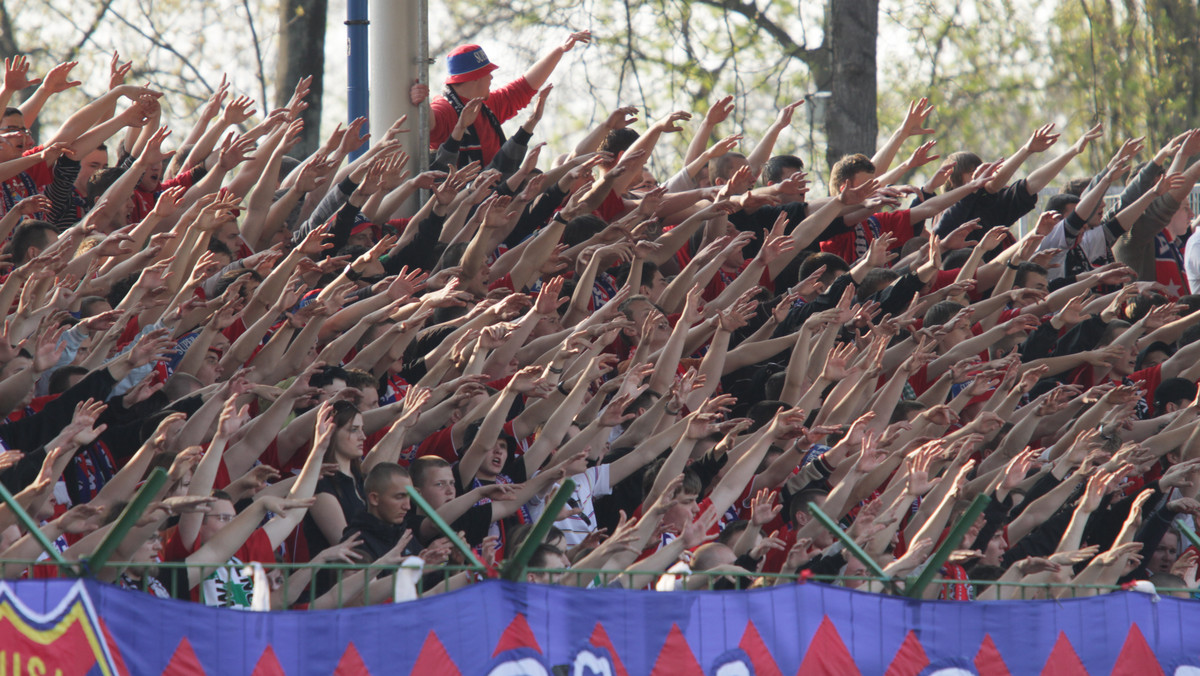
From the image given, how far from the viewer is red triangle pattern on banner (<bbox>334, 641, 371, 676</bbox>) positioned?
163 inches

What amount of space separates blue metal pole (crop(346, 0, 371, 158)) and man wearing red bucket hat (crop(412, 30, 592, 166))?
53 centimetres

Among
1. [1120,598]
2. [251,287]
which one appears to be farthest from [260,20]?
[1120,598]

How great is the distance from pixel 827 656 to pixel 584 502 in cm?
222

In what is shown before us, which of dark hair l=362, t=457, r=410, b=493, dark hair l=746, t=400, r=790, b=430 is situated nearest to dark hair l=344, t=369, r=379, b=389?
dark hair l=362, t=457, r=410, b=493

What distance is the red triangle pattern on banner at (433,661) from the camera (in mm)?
4219

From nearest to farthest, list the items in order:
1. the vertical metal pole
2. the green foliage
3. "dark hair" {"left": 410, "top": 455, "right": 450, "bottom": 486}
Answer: "dark hair" {"left": 410, "top": 455, "right": 450, "bottom": 486}, the vertical metal pole, the green foliage

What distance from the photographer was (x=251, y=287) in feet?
24.2

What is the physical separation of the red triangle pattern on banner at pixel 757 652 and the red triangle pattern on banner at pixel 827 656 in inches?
3.5

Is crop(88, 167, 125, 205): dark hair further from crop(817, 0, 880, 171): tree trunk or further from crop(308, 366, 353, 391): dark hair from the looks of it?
crop(817, 0, 880, 171): tree trunk

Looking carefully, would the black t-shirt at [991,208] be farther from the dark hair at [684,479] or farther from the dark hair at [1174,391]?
the dark hair at [684,479]

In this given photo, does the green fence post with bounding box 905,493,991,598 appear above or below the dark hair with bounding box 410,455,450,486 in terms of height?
below

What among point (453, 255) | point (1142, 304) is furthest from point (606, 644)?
point (1142, 304)

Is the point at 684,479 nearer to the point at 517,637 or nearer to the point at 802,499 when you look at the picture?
the point at 802,499

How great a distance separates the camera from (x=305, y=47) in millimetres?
15688
